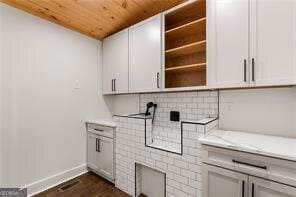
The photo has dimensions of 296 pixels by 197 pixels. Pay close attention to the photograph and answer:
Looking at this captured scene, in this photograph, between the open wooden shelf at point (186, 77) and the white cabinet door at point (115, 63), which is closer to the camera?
the open wooden shelf at point (186, 77)

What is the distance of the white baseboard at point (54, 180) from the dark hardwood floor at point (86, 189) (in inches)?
2.7

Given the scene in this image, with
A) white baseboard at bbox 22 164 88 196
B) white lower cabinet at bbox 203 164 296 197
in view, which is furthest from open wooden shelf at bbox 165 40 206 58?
white baseboard at bbox 22 164 88 196

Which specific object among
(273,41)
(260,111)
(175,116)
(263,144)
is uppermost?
(273,41)

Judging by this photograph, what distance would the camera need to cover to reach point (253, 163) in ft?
3.87

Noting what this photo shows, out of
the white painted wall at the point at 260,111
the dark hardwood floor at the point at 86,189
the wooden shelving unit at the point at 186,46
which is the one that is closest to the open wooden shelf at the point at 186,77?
the wooden shelving unit at the point at 186,46

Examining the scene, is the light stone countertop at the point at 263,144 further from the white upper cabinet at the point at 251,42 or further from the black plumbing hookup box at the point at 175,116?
the black plumbing hookup box at the point at 175,116

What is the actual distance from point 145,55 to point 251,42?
123cm

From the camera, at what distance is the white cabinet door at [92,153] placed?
2485mm

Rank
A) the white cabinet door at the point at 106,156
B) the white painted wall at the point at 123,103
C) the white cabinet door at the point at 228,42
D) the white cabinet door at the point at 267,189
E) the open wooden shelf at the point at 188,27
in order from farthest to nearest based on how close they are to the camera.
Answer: the white painted wall at the point at 123,103
the white cabinet door at the point at 106,156
the open wooden shelf at the point at 188,27
the white cabinet door at the point at 228,42
the white cabinet door at the point at 267,189

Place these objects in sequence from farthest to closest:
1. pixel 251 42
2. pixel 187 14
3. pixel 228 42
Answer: pixel 187 14, pixel 228 42, pixel 251 42

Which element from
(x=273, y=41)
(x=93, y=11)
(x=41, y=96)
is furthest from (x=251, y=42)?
(x=41, y=96)

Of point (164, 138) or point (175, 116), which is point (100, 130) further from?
point (175, 116)

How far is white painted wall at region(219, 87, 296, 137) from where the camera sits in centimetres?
149

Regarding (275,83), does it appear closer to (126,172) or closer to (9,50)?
(126,172)
